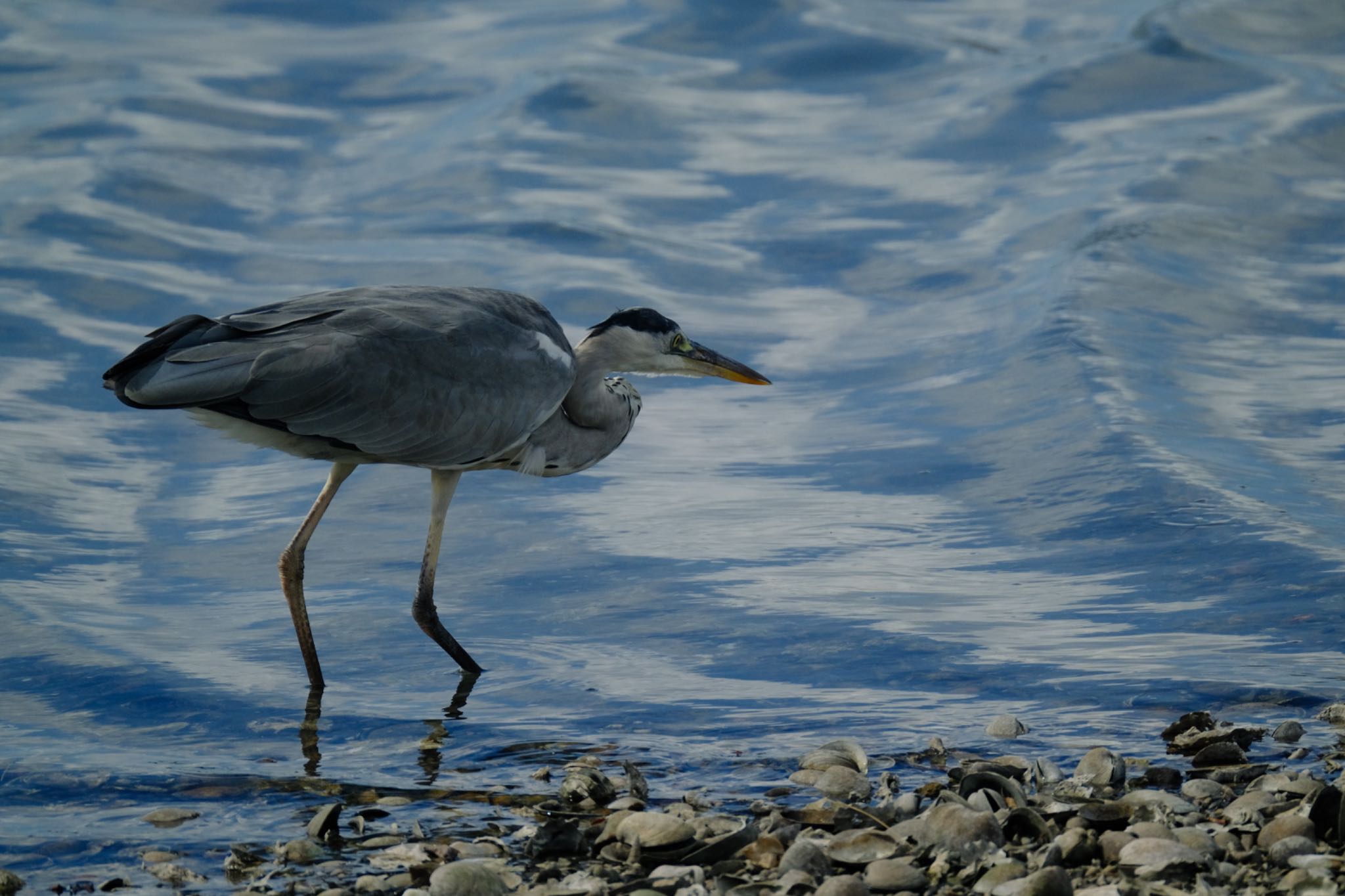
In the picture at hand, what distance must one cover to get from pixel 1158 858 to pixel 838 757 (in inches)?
56.9

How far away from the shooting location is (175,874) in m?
4.86

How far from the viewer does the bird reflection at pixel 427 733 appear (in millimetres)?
6047

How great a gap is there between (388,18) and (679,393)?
13735 mm

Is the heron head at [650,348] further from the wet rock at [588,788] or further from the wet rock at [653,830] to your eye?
the wet rock at [653,830]

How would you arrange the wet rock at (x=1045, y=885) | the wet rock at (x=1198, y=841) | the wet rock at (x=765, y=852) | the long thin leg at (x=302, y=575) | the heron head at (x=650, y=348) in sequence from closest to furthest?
the wet rock at (x=1045, y=885) → the wet rock at (x=1198, y=841) → the wet rock at (x=765, y=852) → the long thin leg at (x=302, y=575) → the heron head at (x=650, y=348)

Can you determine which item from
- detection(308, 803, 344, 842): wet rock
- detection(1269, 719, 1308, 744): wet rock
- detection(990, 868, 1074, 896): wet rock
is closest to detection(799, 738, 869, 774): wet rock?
detection(990, 868, 1074, 896): wet rock

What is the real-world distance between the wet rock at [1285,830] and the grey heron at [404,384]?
3.63m

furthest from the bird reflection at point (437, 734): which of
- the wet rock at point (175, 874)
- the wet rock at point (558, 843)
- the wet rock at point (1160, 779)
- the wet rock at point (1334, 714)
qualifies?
the wet rock at point (1334, 714)

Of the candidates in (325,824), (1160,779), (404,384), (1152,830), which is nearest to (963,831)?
(1152,830)

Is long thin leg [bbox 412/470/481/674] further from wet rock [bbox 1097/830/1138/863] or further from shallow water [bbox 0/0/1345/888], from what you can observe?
wet rock [bbox 1097/830/1138/863]

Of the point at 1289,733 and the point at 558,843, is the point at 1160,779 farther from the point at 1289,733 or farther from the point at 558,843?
the point at 558,843

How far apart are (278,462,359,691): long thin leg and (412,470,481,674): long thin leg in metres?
0.41

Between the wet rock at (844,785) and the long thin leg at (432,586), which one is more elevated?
the long thin leg at (432,586)

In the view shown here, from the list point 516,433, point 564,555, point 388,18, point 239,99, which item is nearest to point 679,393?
point 564,555
